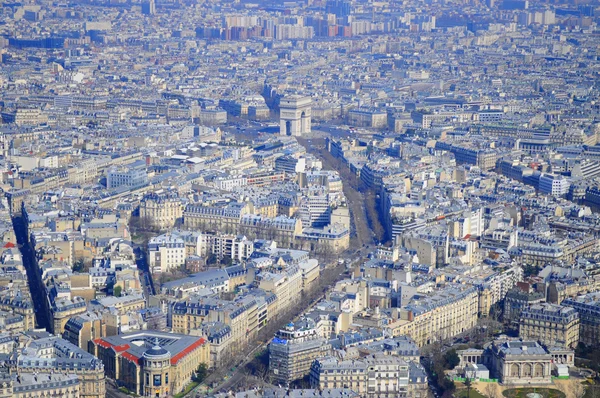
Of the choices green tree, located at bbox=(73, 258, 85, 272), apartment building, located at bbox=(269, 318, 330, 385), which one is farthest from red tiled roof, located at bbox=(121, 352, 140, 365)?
green tree, located at bbox=(73, 258, 85, 272)

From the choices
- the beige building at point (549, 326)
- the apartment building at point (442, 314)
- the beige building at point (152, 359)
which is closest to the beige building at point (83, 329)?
the beige building at point (152, 359)

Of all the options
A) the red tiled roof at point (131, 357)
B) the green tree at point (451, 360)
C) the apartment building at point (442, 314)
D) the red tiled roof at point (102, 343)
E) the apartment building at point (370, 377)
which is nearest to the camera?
the apartment building at point (370, 377)

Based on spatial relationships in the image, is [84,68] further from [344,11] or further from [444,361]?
[444,361]

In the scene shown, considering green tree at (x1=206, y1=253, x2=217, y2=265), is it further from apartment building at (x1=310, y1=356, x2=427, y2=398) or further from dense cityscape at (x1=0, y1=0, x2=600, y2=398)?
apartment building at (x1=310, y1=356, x2=427, y2=398)

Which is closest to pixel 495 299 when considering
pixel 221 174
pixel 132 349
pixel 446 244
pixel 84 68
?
pixel 446 244

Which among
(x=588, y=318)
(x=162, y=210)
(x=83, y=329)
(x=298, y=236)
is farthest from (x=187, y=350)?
(x=162, y=210)

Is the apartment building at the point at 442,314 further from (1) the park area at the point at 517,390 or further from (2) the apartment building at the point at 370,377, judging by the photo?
(2) the apartment building at the point at 370,377
